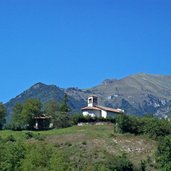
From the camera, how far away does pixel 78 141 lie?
12088 centimetres

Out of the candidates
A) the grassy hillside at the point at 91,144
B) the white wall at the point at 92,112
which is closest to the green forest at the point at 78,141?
the grassy hillside at the point at 91,144

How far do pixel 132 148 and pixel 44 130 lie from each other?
23.2m

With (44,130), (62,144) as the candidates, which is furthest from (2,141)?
(44,130)

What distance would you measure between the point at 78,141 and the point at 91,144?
8.41 ft

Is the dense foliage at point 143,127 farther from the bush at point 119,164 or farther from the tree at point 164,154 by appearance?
the bush at point 119,164

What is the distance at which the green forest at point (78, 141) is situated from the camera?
89.4 m

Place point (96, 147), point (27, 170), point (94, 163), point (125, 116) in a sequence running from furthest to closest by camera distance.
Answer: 1. point (125, 116)
2. point (96, 147)
3. point (94, 163)
4. point (27, 170)

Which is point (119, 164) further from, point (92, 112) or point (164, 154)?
point (92, 112)

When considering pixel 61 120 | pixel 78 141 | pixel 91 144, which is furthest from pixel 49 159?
pixel 61 120

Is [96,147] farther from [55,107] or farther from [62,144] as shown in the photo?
[55,107]

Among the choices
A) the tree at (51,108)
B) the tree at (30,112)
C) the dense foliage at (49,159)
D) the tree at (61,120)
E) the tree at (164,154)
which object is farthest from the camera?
the tree at (51,108)

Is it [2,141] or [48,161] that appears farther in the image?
[2,141]

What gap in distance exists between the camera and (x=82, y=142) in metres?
121

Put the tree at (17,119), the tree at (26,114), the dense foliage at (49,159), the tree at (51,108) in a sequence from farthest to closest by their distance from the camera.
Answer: the tree at (51,108)
the tree at (26,114)
the tree at (17,119)
the dense foliage at (49,159)
